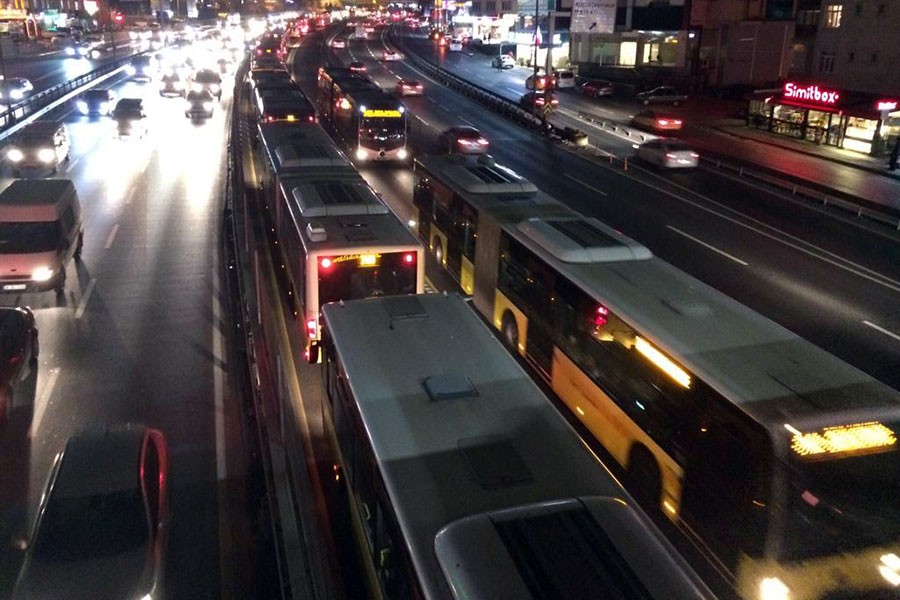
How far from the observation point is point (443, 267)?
61.1 feet

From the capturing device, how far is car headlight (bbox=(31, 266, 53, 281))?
16.1 metres

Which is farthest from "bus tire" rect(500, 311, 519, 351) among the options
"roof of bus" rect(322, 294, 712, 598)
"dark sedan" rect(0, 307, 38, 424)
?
"dark sedan" rect(0, 307, 38, 424)

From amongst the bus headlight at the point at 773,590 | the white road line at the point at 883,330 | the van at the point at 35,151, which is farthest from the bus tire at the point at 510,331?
the van at the point at 35,151

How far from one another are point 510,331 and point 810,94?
32.9 metres

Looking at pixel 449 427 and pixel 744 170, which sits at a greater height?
pixel 449 427

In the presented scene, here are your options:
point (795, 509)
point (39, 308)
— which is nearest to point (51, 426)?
point (39, 308)

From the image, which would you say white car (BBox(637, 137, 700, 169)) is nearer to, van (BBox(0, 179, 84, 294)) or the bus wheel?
the bus wheel

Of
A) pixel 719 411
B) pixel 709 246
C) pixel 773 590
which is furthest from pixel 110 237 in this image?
pixel 773 590

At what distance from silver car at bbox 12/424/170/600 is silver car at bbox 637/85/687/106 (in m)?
53.7

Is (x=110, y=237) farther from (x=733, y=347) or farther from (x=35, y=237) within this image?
(x=733, y=347)

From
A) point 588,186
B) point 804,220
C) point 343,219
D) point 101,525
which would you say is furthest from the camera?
point 588,186

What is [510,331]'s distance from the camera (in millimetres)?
13898

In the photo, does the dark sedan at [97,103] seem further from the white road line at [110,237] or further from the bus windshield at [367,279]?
the bus windshield at [367,279]

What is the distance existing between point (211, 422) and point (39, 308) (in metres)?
7.01
